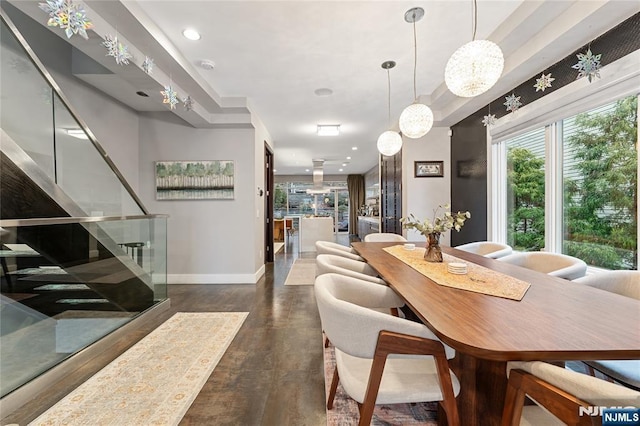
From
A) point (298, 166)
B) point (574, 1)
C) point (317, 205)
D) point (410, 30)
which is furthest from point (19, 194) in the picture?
point (317, 205)

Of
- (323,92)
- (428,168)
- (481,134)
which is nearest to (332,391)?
(323,92)

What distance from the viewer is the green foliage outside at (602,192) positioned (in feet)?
6.73

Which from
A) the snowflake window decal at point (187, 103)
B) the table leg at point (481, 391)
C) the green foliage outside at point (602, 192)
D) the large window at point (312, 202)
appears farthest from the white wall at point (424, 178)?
the large window at point (312, 202)

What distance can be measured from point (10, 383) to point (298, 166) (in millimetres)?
8820

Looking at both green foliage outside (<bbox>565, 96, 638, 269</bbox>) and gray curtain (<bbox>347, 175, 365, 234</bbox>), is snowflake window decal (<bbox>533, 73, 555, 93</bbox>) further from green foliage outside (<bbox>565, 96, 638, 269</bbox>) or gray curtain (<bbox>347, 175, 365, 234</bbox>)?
gray curtain (<bbox>347, 175, 365, 234</bbox>)

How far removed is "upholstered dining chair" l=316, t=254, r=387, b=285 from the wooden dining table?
0.42m

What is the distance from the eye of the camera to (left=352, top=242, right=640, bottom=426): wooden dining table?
0.84 meters

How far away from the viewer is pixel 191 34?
2.41 m

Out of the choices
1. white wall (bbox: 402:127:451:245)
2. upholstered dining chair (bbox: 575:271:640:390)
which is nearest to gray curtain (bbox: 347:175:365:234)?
white wall (bbox: 402:127:451:245)

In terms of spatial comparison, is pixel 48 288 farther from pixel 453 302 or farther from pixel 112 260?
pixel 453 302

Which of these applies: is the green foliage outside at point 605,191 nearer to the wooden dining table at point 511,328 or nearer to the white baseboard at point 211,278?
the wooden dining table at point 511,328

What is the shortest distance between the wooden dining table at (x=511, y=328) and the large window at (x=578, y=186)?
4.00 ft

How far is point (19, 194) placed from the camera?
6.78 ft

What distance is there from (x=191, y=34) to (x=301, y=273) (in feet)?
12.7
